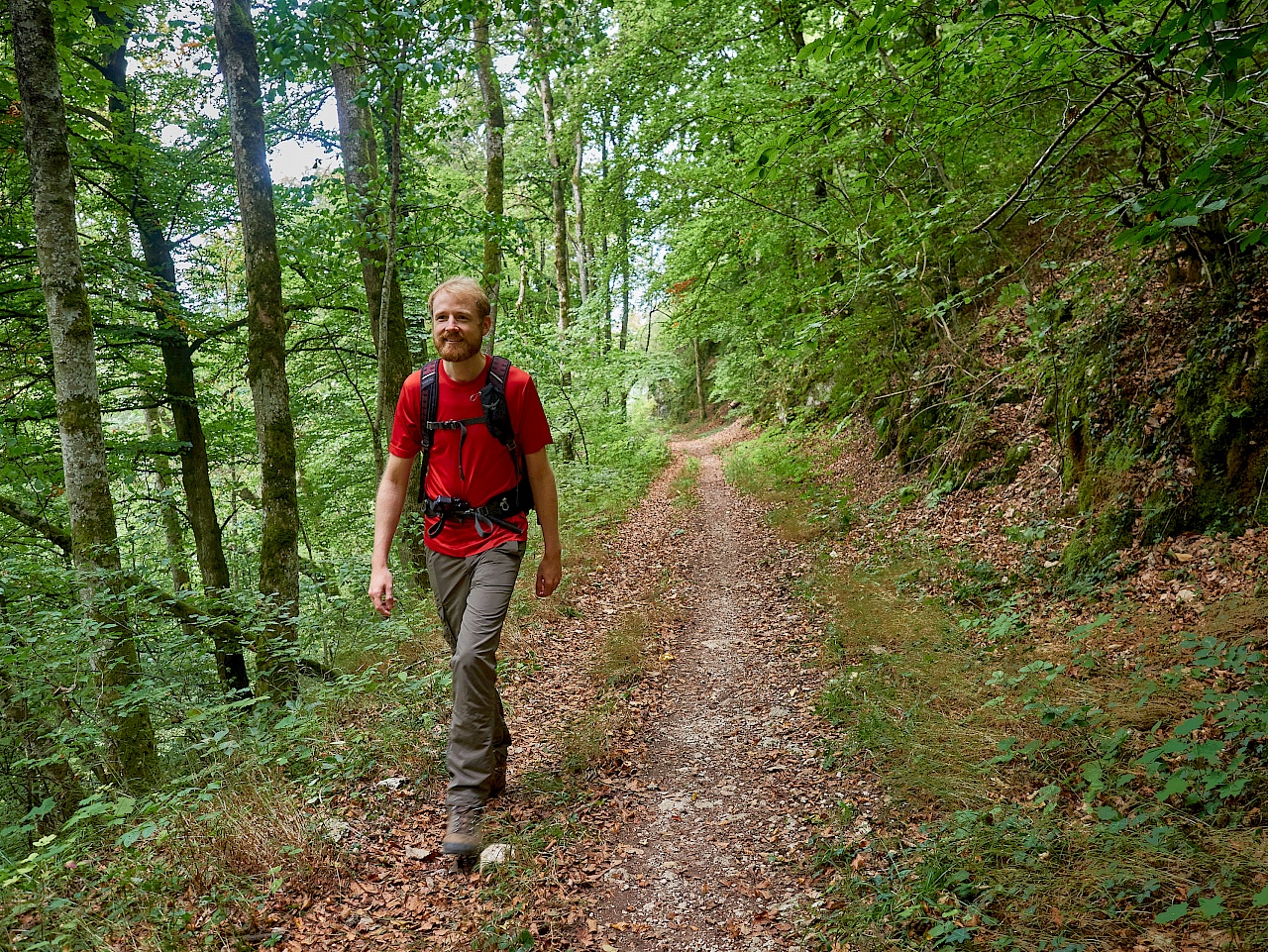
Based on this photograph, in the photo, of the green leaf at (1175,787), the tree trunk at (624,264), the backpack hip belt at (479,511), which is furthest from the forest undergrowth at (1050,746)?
A: the tree trunk at (624,264)

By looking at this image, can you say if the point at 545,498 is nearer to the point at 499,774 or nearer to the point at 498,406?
the point at 498,406

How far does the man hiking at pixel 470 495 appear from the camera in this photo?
3.37 metres

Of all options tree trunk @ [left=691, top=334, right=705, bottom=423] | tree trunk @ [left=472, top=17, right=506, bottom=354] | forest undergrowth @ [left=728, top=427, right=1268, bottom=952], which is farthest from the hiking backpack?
tree trunk @ [left=691, top=334, right=705, bottom=423]

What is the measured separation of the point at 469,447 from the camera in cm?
349

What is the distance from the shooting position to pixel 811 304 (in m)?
9.77

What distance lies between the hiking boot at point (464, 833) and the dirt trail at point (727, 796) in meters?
0.69

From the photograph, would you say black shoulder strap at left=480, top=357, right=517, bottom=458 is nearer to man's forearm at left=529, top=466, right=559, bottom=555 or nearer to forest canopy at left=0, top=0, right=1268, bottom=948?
man's forearm at left=529, top=466, right=559, bottom=555

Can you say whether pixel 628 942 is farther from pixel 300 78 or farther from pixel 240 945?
pixel 300 78

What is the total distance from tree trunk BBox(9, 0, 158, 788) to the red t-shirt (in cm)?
275

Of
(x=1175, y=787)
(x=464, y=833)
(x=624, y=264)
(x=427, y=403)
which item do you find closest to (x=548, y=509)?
(x=427, y=403)

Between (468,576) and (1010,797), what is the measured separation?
2.92 m

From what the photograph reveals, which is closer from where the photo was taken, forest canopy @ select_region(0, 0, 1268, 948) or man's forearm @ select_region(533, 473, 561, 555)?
man's forearm @ select_region(533, 473, 561, 555)

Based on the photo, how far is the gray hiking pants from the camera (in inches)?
132

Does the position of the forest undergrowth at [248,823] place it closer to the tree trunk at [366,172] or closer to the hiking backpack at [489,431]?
the hiking backpack at [489,431]
